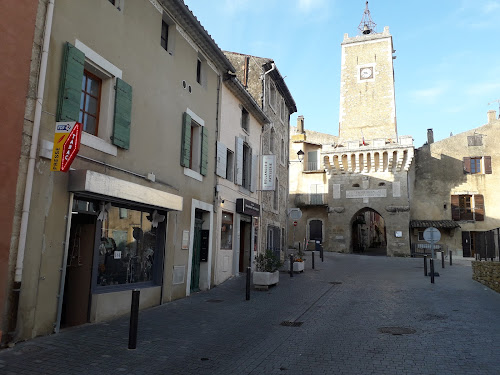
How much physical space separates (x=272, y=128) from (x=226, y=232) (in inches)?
294

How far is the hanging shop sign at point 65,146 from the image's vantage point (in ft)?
19.4

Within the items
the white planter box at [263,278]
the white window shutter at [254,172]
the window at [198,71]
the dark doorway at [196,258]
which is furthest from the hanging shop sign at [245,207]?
the window at [198,71]

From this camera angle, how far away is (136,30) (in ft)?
28.3

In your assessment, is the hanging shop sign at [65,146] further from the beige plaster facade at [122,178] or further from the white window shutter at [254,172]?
the white window shutter at [254,172]

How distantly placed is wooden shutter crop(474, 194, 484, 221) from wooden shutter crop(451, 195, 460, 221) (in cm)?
119

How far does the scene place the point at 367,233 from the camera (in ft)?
157

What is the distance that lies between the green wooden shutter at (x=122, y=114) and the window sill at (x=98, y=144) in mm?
144

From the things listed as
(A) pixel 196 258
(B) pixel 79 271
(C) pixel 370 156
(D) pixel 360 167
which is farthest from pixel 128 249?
(D) pixel 360 167

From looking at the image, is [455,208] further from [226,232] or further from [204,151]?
[204,151]

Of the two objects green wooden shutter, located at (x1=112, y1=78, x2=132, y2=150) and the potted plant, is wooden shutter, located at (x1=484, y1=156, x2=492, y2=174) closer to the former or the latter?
the potted plant

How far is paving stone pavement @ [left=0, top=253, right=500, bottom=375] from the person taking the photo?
4.98 metres

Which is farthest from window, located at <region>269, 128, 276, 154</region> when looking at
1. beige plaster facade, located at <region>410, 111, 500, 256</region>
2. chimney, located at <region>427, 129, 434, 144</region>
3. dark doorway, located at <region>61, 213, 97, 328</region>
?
chimney, located at <region>427, 129, 434, 144</region>

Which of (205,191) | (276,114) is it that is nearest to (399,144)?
(276,114)

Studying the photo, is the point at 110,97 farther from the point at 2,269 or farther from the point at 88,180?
the point at 2,269
